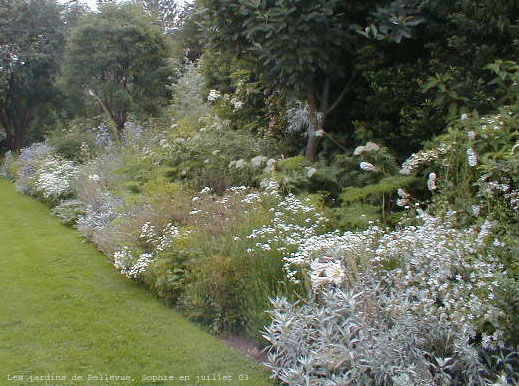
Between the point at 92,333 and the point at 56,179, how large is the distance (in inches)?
285

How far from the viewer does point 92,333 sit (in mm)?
4848

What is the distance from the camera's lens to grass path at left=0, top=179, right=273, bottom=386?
13.6 ft

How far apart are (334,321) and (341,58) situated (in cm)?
498

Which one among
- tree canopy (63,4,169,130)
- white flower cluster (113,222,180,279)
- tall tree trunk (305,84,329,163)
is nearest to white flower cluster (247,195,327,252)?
white flower cluster (113,222,180,279)

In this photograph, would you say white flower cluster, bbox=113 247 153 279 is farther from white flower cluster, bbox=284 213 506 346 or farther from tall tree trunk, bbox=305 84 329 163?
tall tree trunk, bbox=305 84 329 163

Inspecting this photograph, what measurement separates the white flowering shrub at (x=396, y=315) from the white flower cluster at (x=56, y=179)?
7.84 m

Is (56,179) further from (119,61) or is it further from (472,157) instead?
(472,157)

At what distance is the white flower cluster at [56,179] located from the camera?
11180 millimetres

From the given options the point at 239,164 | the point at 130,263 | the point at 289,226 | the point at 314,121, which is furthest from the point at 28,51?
the point at 289,226

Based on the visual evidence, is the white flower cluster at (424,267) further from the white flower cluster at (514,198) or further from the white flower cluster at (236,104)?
the white flower cluster at (236,104)

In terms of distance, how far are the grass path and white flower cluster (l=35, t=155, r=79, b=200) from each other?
400 centimetres

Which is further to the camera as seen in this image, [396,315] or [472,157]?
[472,157]

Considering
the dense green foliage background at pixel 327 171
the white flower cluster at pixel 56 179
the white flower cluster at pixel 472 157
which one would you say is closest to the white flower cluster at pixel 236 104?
the dense green foliage background at pixel 327 171

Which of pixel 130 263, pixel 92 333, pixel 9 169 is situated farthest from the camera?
pixel 9 169
